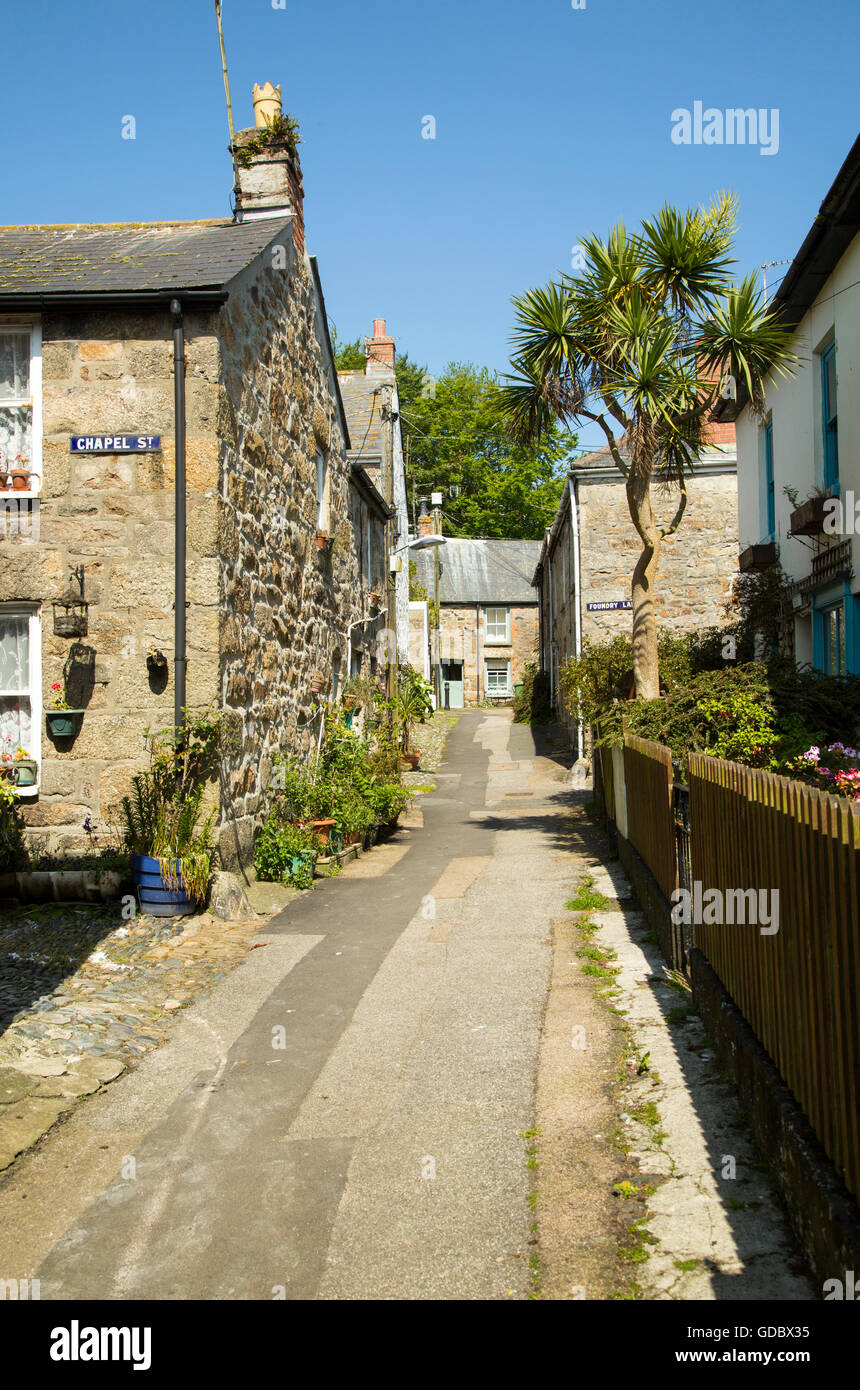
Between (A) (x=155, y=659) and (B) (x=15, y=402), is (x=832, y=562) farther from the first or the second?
(B) (x=15, y=402)

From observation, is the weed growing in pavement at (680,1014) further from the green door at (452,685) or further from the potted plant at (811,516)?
the green door at (452,685)

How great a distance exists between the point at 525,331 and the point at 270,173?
3861 mm

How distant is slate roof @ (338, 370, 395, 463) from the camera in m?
20.8

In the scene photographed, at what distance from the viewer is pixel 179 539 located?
9.19m

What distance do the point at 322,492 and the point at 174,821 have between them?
6.56m

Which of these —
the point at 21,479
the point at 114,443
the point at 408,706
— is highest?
the point at 114,443

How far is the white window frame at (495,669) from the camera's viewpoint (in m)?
43.4

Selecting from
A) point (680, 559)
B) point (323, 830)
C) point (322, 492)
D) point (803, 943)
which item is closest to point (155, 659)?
point (323, 830)

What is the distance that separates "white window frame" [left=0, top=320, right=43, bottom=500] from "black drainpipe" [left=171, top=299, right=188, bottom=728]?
1367 millimetres

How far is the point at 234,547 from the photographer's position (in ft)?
32.1

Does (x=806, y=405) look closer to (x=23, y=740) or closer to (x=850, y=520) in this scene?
(x=850, y=520)

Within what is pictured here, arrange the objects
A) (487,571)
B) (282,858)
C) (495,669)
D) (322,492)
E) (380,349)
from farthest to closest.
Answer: (487,571)
(495,669)
(380,349)
(322,492)
(282,858)

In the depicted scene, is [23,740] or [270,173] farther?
[270,173]

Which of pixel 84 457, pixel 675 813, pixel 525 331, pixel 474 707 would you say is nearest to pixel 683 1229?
pixel 675 813
